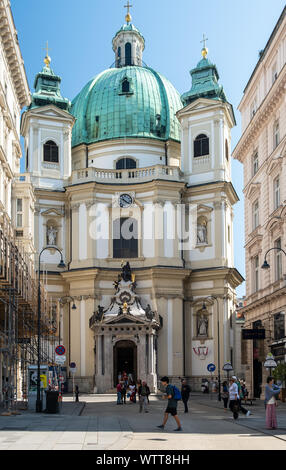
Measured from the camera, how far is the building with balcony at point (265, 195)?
44312mm

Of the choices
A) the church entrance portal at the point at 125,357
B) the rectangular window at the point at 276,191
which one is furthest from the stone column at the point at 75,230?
the rectangular window at the point at 276,191

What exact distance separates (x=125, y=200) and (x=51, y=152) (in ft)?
→ 28.6

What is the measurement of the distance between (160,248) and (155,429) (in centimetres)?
4233

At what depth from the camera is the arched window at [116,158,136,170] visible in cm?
7362

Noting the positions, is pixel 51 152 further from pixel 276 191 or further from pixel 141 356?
pixel 276 191

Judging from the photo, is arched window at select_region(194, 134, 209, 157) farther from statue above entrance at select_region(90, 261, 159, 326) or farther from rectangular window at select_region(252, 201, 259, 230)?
rectangular window at select_region(252, 201, 259, 230)

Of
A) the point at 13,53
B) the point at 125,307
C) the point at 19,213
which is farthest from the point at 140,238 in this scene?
the point at 13,53

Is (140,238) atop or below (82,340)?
atop

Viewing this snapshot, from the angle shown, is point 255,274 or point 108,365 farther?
point 108,365

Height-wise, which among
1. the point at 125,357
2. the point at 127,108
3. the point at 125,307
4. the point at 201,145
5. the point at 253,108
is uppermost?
the point at 127,108

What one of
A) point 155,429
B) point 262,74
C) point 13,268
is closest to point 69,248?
point 262,74

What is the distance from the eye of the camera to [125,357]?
6378 centimetres

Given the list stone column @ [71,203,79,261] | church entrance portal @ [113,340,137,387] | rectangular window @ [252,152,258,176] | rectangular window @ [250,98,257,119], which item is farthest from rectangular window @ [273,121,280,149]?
stone column @ [71,203,79,261]

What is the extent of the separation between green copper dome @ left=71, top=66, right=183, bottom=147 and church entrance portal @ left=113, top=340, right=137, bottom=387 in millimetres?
21832
